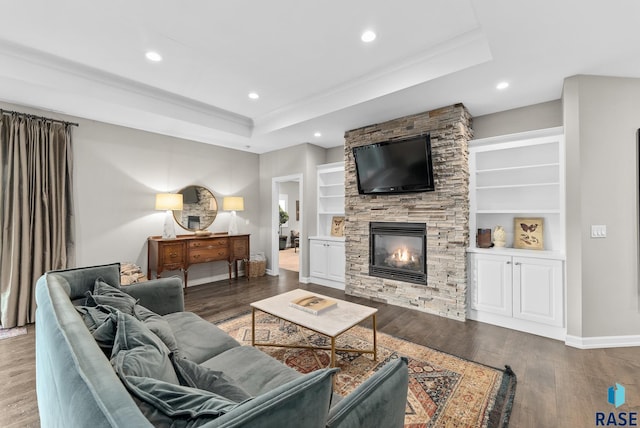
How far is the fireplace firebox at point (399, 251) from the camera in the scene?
3.72m

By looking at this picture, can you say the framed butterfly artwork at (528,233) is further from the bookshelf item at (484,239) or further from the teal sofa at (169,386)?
the teal sofa at (169,386)

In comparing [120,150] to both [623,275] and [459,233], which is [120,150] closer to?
[459,233]

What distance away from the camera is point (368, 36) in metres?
2.45

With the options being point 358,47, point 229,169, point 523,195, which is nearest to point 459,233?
point 523,195

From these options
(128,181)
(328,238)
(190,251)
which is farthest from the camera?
(328,238)

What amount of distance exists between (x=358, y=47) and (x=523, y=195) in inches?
102

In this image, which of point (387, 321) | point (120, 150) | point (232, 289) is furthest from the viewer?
point (232, 289)

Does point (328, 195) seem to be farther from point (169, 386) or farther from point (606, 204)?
point (169, 386)

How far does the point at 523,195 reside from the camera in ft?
11.3

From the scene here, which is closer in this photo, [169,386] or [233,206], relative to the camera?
[169,386]

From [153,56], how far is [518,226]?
4.37 metres

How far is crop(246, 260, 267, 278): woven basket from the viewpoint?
5531mm

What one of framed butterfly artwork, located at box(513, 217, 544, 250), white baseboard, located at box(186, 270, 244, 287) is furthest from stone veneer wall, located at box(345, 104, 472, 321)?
white baseboard, located at box(186, 270, 244, 287)

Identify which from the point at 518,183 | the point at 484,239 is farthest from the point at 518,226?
the point at 518,183
